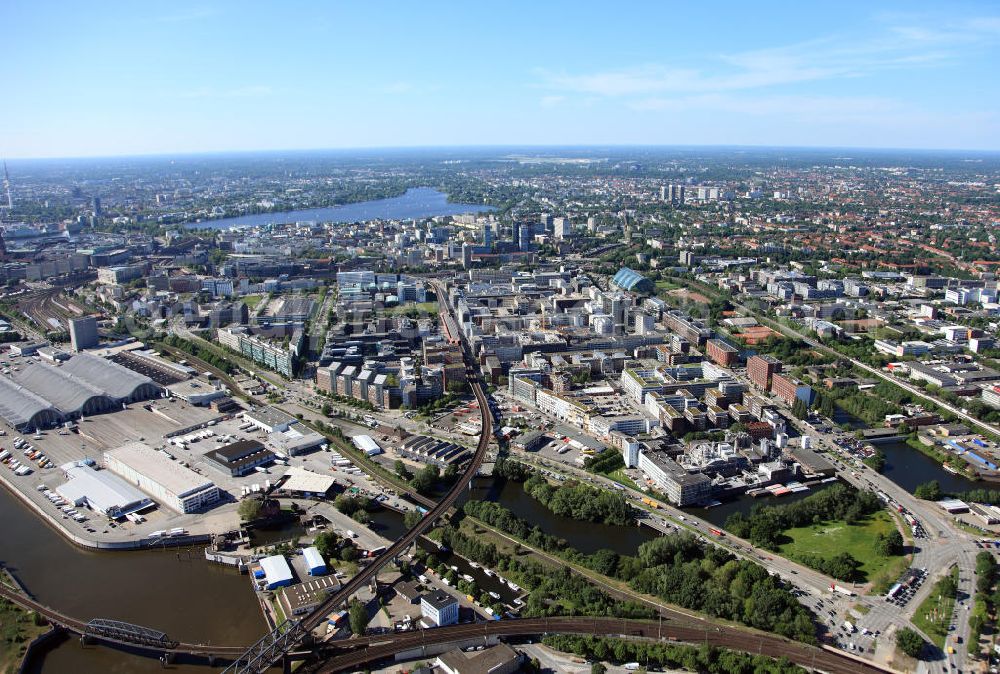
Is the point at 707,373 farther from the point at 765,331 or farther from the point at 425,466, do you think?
the point at 425,466

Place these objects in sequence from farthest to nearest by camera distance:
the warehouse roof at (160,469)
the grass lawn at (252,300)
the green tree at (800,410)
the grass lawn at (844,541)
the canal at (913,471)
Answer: the grass lawn at (252,300)
the green tree at (800,410)
the canal at (913,471)
the warehouse roof at (160,469)
the grass lawn at (844,541)

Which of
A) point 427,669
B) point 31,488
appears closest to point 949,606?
point 427,669

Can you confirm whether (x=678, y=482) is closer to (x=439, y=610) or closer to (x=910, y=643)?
(x=910, y=643)

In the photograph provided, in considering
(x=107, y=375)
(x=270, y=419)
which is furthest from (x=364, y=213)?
(x=270, y=419)

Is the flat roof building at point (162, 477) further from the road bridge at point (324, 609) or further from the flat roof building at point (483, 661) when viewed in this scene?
the flat roof building at point (483, 661)

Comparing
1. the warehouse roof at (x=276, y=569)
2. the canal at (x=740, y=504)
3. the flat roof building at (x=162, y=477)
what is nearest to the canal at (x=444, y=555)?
the warehouse roof at (x=276, y=569)

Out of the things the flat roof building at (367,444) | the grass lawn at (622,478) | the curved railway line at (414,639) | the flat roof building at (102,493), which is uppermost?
the flat roof building at (367,444)
